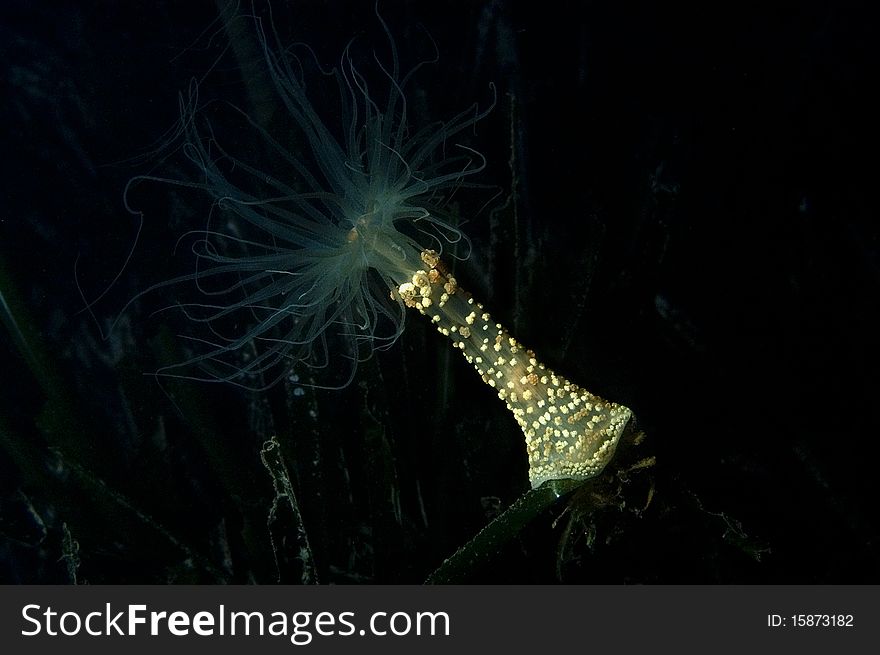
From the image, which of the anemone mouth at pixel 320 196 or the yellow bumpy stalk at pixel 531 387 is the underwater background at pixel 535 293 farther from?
the yellow bumpy stalk at pixel 531 387

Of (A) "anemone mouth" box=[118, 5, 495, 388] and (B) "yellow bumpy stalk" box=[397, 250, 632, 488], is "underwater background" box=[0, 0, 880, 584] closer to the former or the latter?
(A) "anemone mouth" box=[118, 5, 495, 388]

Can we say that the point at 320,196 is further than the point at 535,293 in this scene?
No

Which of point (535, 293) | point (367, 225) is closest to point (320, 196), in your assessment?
point (367, 225)

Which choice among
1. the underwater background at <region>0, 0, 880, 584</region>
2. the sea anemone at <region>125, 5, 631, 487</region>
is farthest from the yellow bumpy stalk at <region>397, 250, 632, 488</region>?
the underwater background at <region>0, 0, 880, 584</region>

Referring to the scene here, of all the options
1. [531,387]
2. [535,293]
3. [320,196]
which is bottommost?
[531,387]

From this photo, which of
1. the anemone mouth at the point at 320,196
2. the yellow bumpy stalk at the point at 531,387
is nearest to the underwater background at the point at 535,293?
the anemone mouth at the point at 320,196

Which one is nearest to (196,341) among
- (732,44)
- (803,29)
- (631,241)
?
(631,241)

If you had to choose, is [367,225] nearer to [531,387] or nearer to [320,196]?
[320,196]
